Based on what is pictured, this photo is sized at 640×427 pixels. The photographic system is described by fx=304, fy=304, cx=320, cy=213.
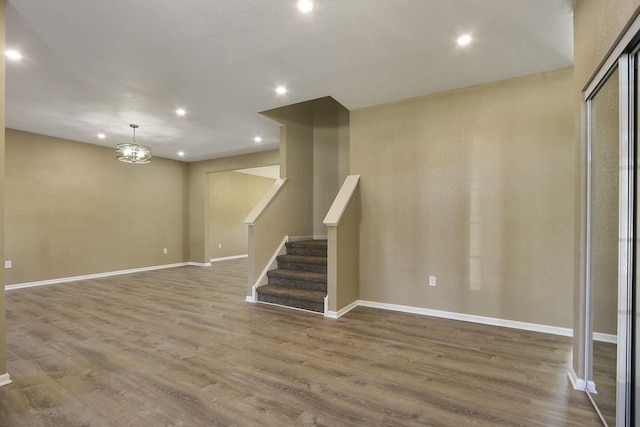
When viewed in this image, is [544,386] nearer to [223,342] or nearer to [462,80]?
[223,342]

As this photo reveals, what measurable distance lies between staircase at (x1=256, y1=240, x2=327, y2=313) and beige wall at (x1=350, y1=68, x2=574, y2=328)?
66 cm

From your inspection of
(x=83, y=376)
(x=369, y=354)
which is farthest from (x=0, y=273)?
(x=369, y=354)

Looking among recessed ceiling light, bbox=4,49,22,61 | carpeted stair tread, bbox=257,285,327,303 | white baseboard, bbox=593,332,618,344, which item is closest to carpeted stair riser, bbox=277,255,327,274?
carpeted stair tread, bbox=257,285,327,303

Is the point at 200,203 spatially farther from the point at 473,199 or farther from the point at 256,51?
the point at 473,199

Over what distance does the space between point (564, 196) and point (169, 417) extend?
12.5 feet

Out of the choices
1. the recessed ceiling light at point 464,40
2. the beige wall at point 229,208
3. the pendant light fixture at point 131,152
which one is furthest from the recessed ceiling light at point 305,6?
the beige wall at point 229,208

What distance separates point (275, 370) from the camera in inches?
92.4

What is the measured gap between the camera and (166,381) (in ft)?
7.18

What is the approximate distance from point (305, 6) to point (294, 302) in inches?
126

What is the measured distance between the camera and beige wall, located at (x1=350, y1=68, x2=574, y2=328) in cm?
308

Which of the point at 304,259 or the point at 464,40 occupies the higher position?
the point at 464,40

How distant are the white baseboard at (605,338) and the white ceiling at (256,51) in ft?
7.12

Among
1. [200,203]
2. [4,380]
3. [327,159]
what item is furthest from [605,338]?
[200,203]

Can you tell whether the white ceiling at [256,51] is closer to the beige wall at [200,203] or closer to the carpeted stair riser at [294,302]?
the carpeted stair riser at [294,302]
